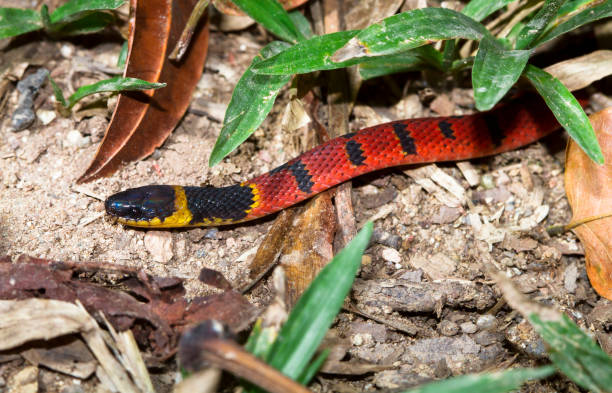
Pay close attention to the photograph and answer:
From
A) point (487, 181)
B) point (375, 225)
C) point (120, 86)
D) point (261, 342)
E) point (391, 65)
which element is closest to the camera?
point (261, 342)

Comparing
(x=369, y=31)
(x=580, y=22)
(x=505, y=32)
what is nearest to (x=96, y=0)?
(x=369, y=31)

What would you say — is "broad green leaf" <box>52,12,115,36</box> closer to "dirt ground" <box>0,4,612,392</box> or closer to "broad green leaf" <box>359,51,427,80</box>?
"dirt ground" <box>0,4,612,392</box>

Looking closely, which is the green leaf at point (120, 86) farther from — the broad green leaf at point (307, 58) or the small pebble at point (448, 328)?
the small pebble at point (448, 328)

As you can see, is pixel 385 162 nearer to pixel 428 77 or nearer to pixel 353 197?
pixel 353 197

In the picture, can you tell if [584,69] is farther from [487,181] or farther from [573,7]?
[487,181]

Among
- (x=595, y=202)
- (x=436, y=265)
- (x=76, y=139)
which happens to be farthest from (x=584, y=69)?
(x=76, y=139)

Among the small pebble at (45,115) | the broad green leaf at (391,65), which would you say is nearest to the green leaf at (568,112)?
the broad green leaf at (391,65)

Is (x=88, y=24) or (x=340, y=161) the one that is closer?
(x=340, y=161)
